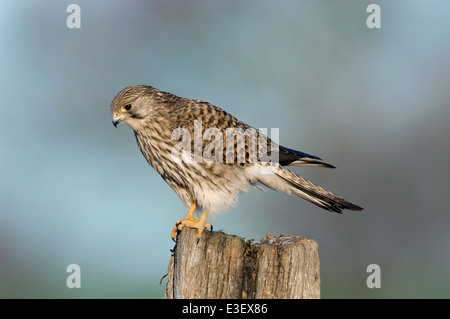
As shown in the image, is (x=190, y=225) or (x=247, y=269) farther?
(x=190, y=225)

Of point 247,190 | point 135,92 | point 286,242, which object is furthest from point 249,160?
point 286,242

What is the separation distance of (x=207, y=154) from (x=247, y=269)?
4.44ft

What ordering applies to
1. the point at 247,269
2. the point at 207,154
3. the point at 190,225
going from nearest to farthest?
the point at 247,269
the point at 190,225
the point at 207,154

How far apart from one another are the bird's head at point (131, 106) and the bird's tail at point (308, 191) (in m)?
1.22

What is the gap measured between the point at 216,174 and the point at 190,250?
1.17 meters

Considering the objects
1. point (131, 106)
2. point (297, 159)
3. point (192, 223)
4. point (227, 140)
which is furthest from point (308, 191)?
point (131, 106)

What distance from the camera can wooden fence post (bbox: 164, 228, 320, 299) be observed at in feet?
7.65

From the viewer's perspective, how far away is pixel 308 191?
3.71 m

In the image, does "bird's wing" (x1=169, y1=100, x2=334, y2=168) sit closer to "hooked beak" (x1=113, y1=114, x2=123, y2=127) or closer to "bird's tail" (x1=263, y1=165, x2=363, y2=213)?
"bird's tail" (x1=263, y1=165, x2=363, y2=213)

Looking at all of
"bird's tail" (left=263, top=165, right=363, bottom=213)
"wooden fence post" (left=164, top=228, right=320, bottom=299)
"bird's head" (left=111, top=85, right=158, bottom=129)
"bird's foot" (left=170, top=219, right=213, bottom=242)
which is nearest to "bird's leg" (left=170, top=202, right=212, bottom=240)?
"bird's foot" (left=170, top=219, right=213, bottom=242)

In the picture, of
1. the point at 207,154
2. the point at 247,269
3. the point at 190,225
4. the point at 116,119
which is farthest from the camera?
the point at 116,119

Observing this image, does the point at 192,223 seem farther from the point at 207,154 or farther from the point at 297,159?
the point at 297,159

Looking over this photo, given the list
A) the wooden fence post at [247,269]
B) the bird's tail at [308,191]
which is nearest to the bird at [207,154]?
the bird's tail at [308,191]
